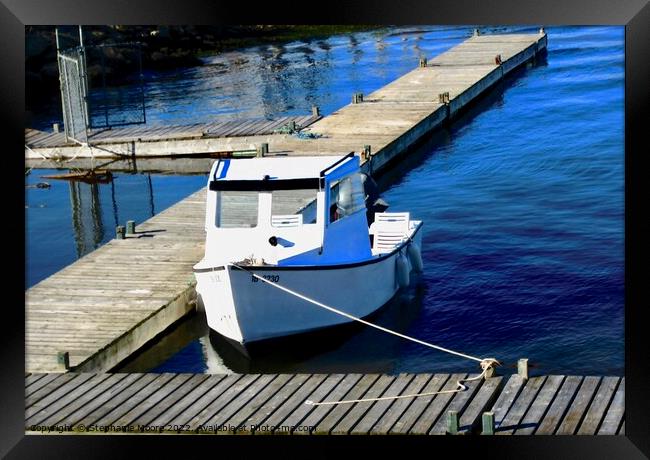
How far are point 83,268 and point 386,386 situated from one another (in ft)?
24.1

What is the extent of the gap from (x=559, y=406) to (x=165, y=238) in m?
9.74

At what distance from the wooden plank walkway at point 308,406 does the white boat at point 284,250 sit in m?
2.17

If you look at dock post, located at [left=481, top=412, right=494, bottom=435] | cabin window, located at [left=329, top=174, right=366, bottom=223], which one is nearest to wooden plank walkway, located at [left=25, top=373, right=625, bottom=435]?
dock post, located at [left=481, top=412, right=494, bottom=435]

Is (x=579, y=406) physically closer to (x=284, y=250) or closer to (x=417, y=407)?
(x=417, y=407)

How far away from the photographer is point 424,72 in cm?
3794

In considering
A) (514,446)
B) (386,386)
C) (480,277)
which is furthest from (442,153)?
(514,446)

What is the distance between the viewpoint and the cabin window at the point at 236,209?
58.4ft

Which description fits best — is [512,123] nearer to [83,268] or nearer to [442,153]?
[442,153]

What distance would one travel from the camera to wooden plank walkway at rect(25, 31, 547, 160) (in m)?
28.9

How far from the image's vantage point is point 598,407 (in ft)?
44.4

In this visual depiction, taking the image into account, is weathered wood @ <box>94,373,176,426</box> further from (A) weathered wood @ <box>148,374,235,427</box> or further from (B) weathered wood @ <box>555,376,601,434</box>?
(B) weathered wood @ <box>555,376,601,434</box>
